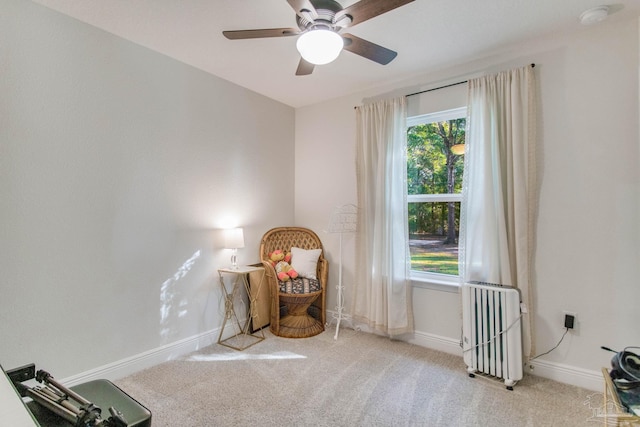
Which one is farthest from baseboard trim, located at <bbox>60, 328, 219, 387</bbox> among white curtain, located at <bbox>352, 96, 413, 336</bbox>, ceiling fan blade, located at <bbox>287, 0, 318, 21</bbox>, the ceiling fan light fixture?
ceiling fan blade, located at <bbox>287, 0, 318, 21</bbox>

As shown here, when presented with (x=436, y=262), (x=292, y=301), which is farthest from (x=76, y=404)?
(x=436, y=262)

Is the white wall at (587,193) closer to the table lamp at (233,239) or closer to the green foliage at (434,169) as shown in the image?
the green foliage at (434,169)

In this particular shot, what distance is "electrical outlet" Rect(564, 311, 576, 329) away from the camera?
7.36 feet

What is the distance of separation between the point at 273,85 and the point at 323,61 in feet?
5.27

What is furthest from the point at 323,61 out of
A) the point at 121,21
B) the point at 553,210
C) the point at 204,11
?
the point at 553,210

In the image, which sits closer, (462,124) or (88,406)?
(88,406)

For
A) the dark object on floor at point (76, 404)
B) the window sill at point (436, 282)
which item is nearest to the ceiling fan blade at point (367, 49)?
the window sill at point (436, 282)

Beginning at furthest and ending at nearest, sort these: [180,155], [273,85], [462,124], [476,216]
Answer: [273,85] → [462,124] → [180,155] → [476,216]

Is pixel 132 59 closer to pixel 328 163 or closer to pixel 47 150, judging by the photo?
pixel 47 150

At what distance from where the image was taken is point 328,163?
143 inches

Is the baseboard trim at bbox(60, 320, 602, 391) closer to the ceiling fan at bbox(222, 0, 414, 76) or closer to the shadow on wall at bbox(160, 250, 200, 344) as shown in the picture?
the shadow on wall at bbox(160, 250, 200, 344)

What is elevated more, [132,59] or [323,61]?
[132,59]

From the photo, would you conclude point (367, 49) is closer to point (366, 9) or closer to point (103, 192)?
point (366, 9)

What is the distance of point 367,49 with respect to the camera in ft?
6.46
